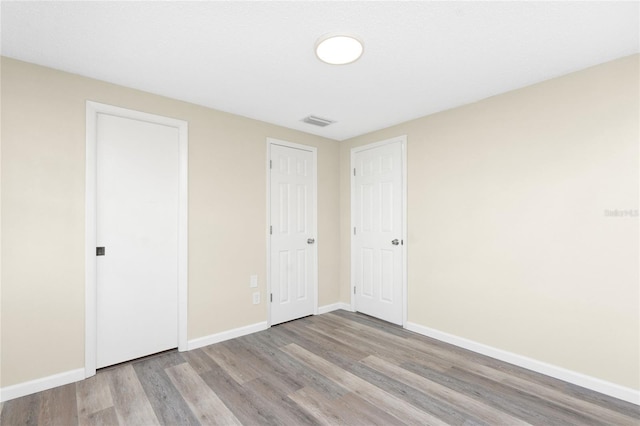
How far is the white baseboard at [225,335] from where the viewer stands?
298 cm

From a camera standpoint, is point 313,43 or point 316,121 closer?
point 313,43

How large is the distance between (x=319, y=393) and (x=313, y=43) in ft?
7.97

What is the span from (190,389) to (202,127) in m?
2.34

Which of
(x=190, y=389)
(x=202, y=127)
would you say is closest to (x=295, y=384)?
(x=190, y=389)

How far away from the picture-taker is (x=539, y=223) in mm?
2535

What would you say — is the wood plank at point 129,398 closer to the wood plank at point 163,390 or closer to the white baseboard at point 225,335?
the wood plank at point 163,390

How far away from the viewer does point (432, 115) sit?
3.31 m

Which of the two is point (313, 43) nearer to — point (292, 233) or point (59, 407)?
point (292, 233)

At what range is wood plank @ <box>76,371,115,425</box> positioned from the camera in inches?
79.2

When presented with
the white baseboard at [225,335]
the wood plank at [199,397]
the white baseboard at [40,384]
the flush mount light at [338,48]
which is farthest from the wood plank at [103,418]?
the flush mount light at [338,48]

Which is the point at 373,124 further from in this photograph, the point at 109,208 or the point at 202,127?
the point at 109,208

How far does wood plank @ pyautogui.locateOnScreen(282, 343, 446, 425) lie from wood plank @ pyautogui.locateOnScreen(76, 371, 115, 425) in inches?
56.5

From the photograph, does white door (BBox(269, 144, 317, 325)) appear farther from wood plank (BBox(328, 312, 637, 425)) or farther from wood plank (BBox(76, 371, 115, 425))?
wood plank (BBox(76, 371, 115, 425))

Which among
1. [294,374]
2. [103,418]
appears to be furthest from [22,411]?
[294,374]
